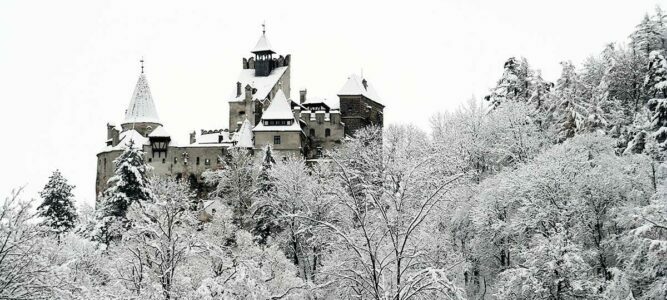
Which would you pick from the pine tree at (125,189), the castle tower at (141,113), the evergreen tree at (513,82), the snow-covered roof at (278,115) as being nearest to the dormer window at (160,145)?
the castle tower at (141,113)

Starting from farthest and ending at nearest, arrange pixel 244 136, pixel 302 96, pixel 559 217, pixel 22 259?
pixel 302 96 → pixel 244 136 → pixel 559 217 → pixel 22 259

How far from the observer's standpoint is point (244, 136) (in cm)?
7300

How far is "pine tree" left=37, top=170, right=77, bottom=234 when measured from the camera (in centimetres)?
5900

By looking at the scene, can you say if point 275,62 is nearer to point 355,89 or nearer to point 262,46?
point 262,46

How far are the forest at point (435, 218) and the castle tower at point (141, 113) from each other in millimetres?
13132

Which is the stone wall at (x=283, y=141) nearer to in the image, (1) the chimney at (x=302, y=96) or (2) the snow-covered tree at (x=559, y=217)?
(1) the chimney at (x=302, y=96)

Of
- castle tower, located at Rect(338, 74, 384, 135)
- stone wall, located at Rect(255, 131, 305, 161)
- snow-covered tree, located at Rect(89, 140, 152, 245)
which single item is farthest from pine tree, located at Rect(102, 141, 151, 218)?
castle tower, located at Rect(338, 74, 384, 135)

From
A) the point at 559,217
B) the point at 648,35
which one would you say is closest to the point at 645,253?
the point at 559,217

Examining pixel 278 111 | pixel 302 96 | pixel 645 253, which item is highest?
pixel 302 96

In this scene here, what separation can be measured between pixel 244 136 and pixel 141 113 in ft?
44.9

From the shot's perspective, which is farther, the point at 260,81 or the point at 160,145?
the point at 260,81

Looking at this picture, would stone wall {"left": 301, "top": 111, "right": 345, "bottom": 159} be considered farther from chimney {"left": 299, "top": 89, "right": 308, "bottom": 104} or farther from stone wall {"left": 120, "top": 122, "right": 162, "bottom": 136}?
stone wall {"left": 120, "top": 122, "right": 162, "bottom": 136}

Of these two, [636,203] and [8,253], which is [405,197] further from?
[636,203]

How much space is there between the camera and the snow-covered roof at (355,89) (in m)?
77.4
